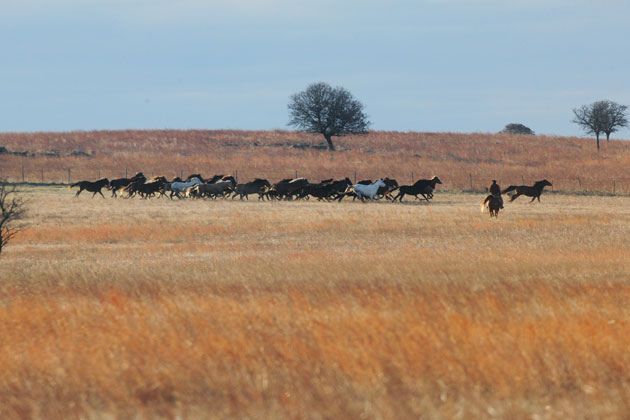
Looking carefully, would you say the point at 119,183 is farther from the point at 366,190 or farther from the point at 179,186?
the point at 366,190

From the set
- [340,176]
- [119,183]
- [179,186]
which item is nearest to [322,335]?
[179,186]

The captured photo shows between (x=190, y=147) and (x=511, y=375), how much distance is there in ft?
322

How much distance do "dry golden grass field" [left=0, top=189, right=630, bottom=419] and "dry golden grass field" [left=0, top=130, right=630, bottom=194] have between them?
44704 mm

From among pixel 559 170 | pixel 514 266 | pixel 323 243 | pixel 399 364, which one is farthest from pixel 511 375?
pixel 559 170

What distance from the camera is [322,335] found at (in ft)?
35.3

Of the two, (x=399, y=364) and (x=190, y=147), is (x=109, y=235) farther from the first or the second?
(x=190, y=147)

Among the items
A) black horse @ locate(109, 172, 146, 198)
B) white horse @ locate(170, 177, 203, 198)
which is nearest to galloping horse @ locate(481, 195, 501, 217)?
white horse @ locate(170, 177, 203, 198)

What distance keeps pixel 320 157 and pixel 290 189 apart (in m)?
38.7

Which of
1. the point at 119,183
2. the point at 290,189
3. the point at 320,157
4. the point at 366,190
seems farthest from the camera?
the point at 320,157

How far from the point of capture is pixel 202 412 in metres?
8.27

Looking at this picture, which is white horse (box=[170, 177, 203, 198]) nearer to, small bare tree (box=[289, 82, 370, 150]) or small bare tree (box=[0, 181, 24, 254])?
small bare tree (box=[0, 181, 24, 254])

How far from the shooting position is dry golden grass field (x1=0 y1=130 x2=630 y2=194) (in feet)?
242

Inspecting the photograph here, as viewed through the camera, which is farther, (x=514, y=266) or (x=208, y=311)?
(x=514, y=266)

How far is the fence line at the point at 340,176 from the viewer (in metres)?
62.7
